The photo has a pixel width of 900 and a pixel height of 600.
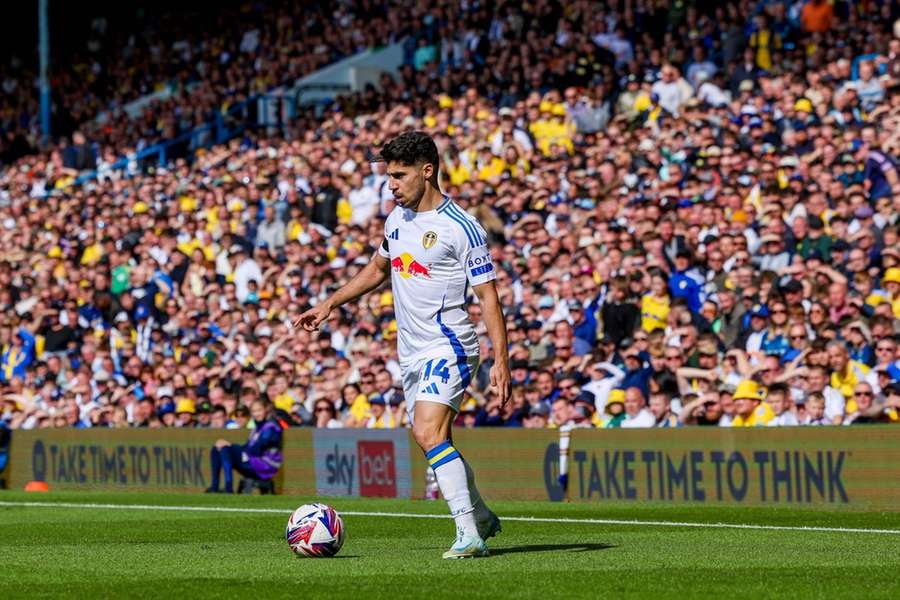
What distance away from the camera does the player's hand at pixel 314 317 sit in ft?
33.5

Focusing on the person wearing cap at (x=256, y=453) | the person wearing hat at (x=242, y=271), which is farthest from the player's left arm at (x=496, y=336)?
the person wearing hat at (x=242, y=271)

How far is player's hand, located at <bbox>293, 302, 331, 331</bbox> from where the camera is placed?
10.2m

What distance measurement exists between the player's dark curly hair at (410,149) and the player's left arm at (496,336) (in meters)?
0.77

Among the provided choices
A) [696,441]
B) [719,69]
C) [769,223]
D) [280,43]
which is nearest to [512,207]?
[719,69]

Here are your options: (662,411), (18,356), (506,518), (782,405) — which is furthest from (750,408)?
(18,356)

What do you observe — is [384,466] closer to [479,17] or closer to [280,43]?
[479,17]

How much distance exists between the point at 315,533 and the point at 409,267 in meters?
1.59

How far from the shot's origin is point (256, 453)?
2067 cm

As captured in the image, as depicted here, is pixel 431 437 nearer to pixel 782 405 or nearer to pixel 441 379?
pixel 441 379

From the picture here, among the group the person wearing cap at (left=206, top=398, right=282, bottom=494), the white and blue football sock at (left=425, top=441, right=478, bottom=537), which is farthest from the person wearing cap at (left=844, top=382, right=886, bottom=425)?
the person wearing cap at (left=206, top=398, right=282, bottom=494)

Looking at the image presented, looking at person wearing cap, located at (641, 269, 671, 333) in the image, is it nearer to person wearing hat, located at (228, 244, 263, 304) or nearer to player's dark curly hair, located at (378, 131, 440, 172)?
person wearing hat, located at (228, 244, 263, 304)

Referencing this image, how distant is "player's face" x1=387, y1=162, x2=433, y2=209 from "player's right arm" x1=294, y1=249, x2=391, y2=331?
1.64 feet

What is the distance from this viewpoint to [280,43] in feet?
131

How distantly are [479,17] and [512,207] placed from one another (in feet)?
29.8
